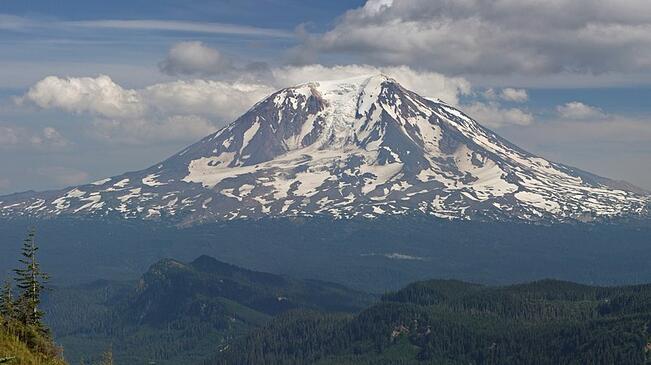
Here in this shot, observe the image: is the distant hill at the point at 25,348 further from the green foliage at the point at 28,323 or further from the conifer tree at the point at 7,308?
the conifer tree at the point at 7,308

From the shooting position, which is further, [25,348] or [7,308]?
[7,308]

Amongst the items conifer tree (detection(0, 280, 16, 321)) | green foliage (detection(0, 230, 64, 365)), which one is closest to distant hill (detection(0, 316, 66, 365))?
green foliage (detection(0, 230, 64, 365))

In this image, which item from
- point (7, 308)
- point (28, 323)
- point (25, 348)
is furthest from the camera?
point (28, 323)

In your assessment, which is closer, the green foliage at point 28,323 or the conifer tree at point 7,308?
the green foliage at point 28,323

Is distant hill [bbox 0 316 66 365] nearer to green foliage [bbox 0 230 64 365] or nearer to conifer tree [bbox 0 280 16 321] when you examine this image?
green foliage [bbox 0 230 64 365]

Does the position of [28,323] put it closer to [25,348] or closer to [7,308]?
[7,308]

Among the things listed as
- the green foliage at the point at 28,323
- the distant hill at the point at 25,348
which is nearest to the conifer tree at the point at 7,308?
the green foliage at the point at 28,323

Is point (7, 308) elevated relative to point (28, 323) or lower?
elevated

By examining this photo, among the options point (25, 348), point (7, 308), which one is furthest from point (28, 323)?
point (25, 348)

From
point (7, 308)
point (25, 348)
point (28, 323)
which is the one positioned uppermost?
point (7, 308)

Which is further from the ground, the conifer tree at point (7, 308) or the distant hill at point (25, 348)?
the conifer tree at point (7, 308)

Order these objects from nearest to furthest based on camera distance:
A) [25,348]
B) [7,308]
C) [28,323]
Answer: [25,348], [7,308], [28,323]
